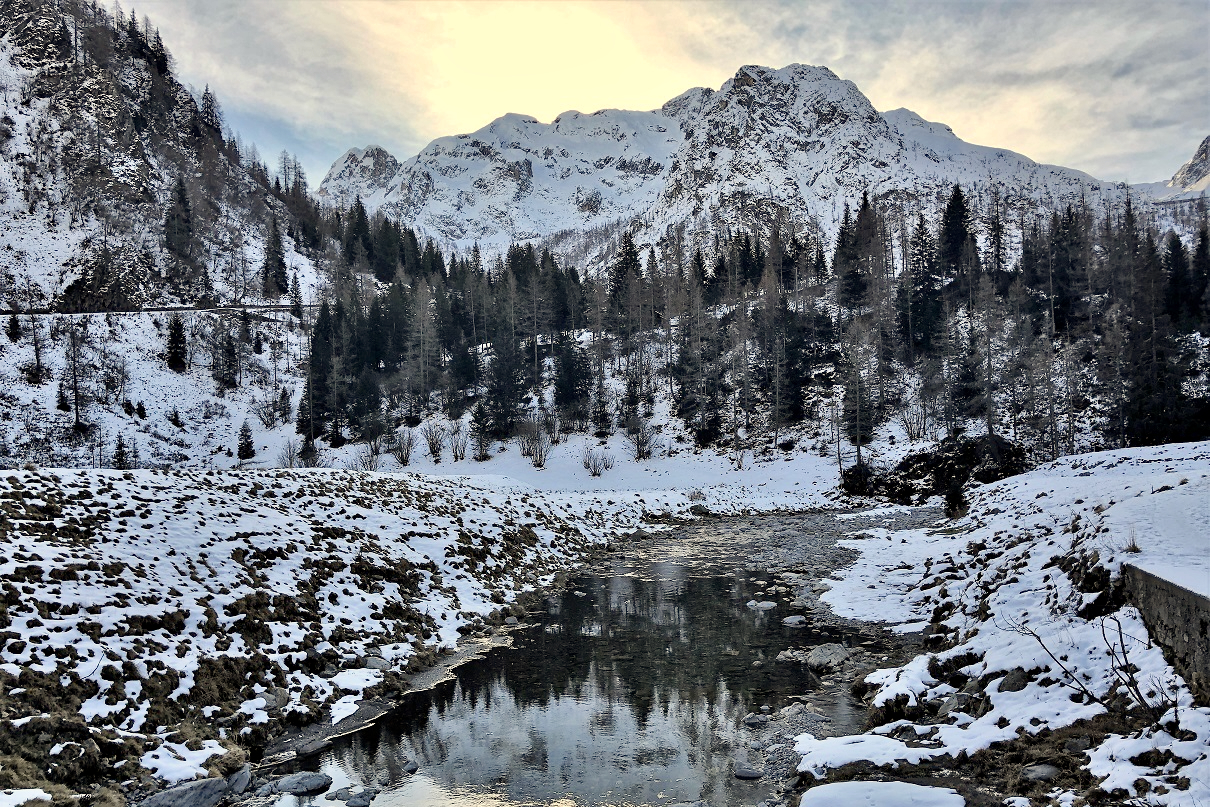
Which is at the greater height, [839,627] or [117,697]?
[117,697]

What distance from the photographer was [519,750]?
35.3ft

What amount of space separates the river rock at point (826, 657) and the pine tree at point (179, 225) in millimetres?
108518

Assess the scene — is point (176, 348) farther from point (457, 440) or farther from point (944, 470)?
point (944, 470)

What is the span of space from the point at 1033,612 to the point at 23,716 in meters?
16.2

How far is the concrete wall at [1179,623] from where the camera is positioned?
7.42 metres

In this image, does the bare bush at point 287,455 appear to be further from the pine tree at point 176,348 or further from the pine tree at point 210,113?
the pine tree at point 210,113

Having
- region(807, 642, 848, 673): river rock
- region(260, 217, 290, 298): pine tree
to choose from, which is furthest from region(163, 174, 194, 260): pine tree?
region(807, 642, 848, 673): river rock

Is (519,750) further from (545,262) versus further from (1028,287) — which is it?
(545,262)

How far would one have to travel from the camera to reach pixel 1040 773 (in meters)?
7.74

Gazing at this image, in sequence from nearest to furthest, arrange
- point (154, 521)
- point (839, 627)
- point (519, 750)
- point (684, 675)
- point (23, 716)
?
1. point (23, 716)
2. point (519, 750)
3. point (684, 675)
4. point (154, 521)
5. point (839, 627)

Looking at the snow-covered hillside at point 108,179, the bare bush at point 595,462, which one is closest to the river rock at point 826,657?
the bare bush at point 595,462

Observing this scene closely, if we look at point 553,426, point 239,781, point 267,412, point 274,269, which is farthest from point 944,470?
point 274,269

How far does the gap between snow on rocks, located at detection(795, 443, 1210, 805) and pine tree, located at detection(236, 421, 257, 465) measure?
2441 inches

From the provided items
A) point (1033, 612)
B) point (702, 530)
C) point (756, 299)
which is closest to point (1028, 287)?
point (756, 299)
